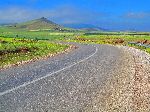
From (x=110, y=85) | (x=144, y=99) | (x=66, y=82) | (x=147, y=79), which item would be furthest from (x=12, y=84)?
(x=147, y=79)

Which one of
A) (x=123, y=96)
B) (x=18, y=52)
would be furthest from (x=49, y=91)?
(x=18, y=52)

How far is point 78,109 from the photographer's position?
1330 centimetres

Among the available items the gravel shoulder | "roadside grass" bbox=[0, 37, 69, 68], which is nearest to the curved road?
the gravel shoulder

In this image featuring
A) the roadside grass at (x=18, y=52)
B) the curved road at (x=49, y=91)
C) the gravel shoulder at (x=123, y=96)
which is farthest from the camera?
the roadside grass at (x=18, y=52)

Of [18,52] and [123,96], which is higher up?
[123,96]

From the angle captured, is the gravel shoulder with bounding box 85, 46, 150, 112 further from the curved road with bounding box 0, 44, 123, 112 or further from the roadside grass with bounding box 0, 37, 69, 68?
the roadside grass with bounding box 0, 37, 69, 68

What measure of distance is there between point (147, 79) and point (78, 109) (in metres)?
9.92

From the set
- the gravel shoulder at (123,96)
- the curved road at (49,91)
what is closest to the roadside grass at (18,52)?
the curved road at (49,91)

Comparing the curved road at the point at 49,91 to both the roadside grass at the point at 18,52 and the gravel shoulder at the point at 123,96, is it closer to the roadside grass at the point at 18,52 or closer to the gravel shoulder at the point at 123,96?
the gravel shoulder at the point at 123,96

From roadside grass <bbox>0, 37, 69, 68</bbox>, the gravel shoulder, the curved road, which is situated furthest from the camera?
roadside grass <bbox>0, 37, 69, 68</bbox>

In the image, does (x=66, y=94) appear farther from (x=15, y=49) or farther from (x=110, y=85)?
(x=15, y=49)

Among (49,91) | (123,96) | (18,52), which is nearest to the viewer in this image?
(123,96)

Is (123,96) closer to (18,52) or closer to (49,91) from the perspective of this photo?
(49,91)

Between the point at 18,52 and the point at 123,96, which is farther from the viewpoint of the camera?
the point at 18,52
